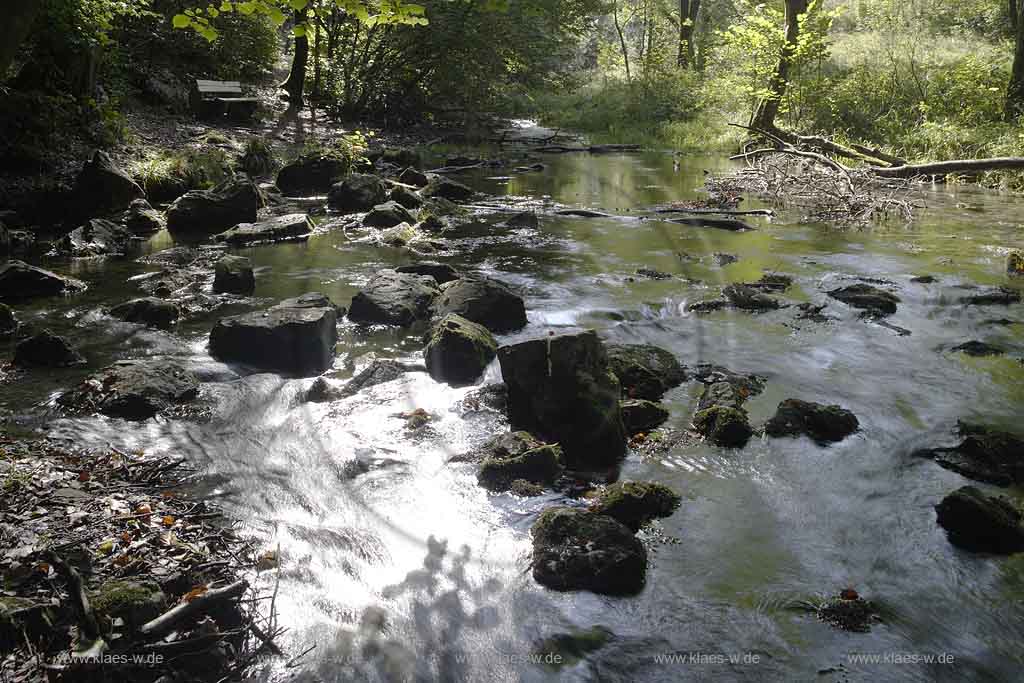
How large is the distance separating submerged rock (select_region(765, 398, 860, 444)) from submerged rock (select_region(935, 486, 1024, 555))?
1311mm

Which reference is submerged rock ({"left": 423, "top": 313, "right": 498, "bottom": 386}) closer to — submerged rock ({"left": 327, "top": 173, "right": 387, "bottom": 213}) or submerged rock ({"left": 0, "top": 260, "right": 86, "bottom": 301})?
submerged rock ({"left": 0, "top": 260, "right": 86, "bottom": 301})

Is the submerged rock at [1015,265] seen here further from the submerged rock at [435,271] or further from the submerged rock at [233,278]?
the submerged rock at [233,278]

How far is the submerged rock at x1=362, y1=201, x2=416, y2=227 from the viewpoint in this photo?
48.1 ft

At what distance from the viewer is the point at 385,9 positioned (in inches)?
217

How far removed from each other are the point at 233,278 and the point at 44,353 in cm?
319

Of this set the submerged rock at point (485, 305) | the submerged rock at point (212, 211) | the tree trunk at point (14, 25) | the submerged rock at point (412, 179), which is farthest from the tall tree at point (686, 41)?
the tree trunk at point (14, 25)

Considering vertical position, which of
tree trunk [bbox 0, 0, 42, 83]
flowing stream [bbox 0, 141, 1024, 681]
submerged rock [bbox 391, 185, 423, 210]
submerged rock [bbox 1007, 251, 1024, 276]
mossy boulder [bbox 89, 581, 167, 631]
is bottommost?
flowing stream [bbox 0, 141, 1024, 681]

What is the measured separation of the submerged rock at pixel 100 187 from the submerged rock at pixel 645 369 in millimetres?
10539

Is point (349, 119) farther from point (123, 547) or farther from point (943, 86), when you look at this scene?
point (123, 547)

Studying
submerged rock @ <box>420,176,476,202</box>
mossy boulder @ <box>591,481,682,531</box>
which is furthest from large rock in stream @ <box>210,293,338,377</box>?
submerged rock @ <box>420,176,476,202</box>

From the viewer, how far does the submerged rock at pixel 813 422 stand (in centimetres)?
624

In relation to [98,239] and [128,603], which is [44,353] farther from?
[98,239]

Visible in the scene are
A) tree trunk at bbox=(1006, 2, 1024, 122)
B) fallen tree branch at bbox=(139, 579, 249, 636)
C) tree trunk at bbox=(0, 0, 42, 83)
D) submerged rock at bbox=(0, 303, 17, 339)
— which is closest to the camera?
tree trunk at bbox=(0, 0, 42, 83)

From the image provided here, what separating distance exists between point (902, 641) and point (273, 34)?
101 ft
